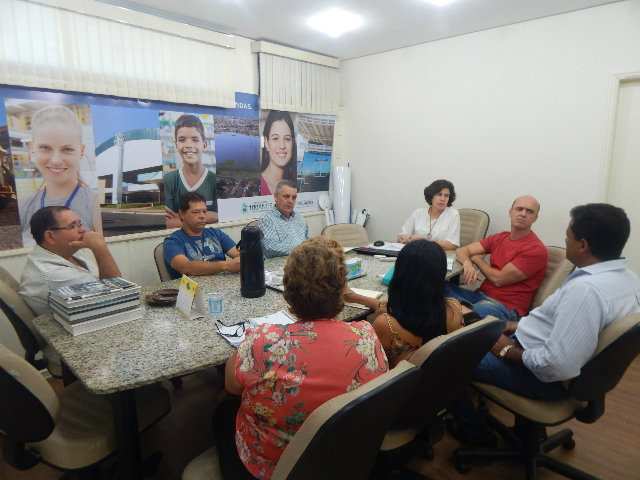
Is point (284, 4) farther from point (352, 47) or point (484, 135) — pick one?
point (484, 135)

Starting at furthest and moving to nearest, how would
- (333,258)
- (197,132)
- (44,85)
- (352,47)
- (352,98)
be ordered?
(352,98) < (352,47) < (197,132) < (44,85) < (333,258)

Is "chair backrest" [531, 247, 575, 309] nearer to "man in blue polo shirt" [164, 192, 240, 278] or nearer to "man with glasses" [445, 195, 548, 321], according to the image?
"man with glasses" [445, 195, 548, 321]

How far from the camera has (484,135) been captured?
148 inches

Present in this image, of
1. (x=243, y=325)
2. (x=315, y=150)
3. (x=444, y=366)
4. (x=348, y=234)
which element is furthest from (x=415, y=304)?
(x=315, y=150)

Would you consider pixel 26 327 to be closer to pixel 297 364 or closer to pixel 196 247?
pixel 196 247

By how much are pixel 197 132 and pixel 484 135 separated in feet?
8.59

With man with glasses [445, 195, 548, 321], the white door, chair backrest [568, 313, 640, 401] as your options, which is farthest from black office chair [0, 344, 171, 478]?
the white door

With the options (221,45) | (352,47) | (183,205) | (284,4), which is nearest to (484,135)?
(352,47)

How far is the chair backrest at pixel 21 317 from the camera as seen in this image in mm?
1733

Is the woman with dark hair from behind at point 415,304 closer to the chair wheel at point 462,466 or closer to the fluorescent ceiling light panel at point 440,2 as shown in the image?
the chair wheel at point 462,466

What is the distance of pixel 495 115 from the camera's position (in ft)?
12.1

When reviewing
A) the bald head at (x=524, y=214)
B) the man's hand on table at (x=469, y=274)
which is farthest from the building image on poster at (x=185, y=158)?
the bald head at (x=524, y=214)

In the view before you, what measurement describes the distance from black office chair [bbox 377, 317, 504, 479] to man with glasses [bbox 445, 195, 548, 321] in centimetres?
96

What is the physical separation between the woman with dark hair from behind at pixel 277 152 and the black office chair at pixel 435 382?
310 cm
